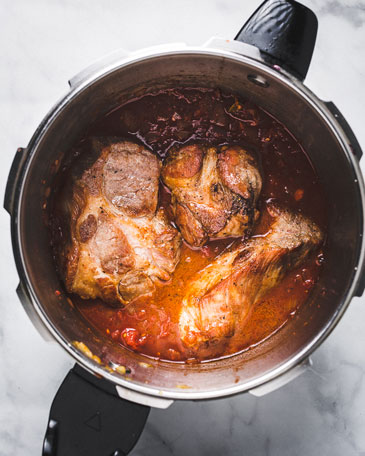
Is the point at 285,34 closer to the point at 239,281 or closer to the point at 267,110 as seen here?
the point at 267,110

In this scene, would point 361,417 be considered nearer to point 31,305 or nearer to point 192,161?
point 192,161

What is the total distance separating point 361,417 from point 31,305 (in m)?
1.94

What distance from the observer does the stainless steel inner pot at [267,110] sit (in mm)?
1982

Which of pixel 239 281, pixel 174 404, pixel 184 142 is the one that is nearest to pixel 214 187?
pixel 184 142

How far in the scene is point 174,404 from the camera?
2541mm

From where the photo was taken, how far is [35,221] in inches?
87.7

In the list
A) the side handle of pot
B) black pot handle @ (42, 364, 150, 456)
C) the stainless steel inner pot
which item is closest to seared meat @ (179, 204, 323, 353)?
the stainless steel inner pot

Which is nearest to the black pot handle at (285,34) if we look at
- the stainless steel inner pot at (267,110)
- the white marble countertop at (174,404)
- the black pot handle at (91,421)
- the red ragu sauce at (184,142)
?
the stainless steel inner pot at (267,110)

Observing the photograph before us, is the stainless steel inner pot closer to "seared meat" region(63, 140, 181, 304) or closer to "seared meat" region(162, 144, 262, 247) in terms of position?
"seared meat" region(63, 140, 181, 304)

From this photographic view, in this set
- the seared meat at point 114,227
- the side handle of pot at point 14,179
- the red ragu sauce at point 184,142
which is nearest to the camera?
the side handle of pot at point 14,179

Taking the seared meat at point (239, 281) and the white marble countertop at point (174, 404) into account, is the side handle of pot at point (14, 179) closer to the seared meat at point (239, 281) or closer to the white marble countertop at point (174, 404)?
the white marble countertop at point (174, 404)

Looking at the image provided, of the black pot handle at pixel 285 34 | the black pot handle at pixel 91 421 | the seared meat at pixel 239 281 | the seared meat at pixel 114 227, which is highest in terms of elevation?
the black pot handle at pixel 285 34

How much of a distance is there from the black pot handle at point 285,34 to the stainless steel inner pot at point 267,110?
0.07m

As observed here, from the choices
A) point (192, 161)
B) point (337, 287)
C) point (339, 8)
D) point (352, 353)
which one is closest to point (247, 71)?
point (192, 161)
